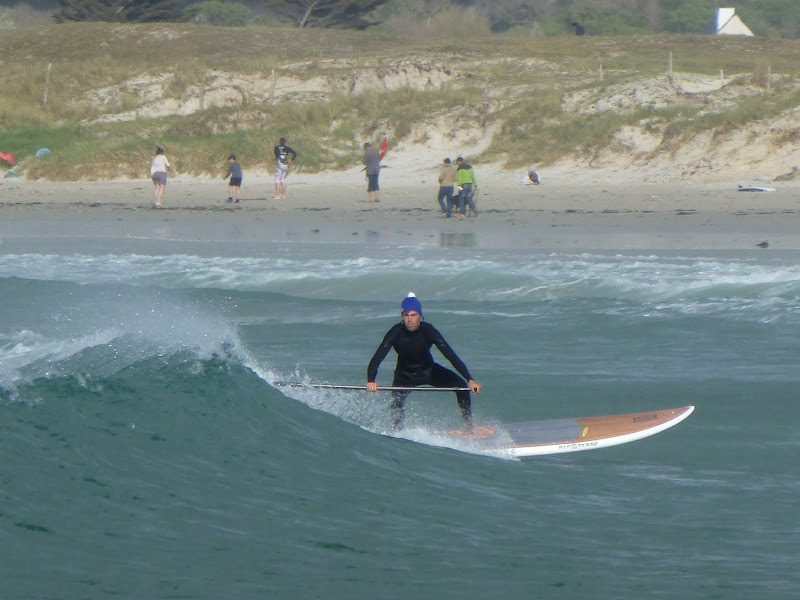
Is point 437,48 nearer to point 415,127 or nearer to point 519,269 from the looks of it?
point 415,127

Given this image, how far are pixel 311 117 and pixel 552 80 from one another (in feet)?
24.5

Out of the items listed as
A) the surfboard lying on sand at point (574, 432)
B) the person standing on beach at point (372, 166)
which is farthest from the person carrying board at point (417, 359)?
the person standing on beach at point (372, 166)

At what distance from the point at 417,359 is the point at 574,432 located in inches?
53.0

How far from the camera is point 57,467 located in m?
7.01

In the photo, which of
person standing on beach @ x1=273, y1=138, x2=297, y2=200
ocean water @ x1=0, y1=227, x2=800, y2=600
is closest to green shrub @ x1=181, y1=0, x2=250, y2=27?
person standing on beach @ x1=273, y1=138, x2=297, y2=200

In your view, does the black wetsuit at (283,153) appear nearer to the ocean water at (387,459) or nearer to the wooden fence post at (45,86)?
the ocean water at (387,459)

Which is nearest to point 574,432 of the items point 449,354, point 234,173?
point 449,354

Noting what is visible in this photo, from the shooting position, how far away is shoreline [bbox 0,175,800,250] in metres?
18.9

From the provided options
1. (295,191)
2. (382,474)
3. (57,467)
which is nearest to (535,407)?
(382,474)

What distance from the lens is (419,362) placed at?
8.26 meters

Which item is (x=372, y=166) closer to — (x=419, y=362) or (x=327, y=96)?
(x=327, y=96)

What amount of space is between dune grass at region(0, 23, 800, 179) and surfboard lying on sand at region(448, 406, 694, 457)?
18.5 metres

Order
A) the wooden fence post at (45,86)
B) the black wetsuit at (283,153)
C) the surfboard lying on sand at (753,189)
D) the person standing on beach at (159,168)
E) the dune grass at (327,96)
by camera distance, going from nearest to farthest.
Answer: the surfboard lying on sand at (753,189) < the person standing on beach at (159,168) < the black wetsuit at (283,153) < the dune grass at (327,96) < the wooden fence post at (45,86)

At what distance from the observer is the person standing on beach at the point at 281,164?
78.5 feet
